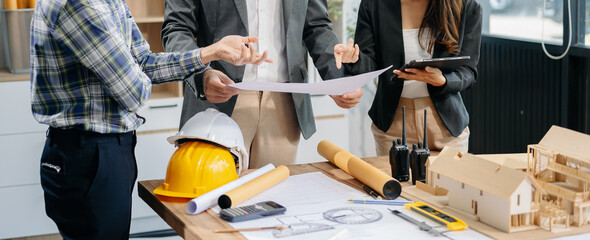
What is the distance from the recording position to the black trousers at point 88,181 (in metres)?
1.98

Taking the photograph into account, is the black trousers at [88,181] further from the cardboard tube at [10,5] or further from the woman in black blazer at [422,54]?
the cardboard tube at [10,5]

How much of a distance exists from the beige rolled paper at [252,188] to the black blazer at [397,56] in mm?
678

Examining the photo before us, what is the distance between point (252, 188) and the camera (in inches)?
83.2

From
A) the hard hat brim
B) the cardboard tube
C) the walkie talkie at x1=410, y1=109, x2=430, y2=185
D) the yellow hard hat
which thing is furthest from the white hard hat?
the cardboard tube

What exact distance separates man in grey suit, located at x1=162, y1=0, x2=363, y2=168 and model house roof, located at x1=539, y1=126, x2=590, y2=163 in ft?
3.05

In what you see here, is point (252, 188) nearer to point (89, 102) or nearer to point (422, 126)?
point (89, 102)

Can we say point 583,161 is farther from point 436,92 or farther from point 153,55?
point 153,55

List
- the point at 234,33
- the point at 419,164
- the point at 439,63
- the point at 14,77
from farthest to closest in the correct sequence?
the point at 14,77 < the point at 234,33 < the point at 439,63 < the point at 419,164

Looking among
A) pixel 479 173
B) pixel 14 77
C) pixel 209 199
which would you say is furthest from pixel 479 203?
pixel 14 77

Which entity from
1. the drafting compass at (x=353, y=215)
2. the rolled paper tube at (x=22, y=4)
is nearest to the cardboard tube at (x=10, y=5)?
the rolled paper tube at (x=22, y=4)

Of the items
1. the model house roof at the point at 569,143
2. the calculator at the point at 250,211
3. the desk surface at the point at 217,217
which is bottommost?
the desk surface at the point at 217,217

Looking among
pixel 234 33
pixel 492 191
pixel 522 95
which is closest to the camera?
pixel 492 191

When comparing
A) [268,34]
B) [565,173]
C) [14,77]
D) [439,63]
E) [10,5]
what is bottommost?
[565,173]

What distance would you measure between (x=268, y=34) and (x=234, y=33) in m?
0.12
